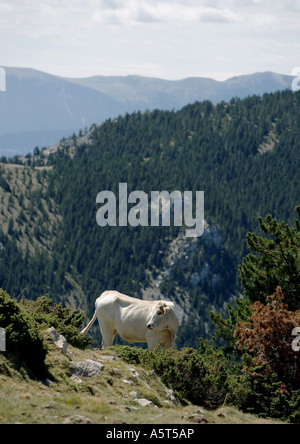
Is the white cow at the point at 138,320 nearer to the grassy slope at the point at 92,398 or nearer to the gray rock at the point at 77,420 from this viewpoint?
the grassy slope at the point at 92,398

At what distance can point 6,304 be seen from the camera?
1800cm

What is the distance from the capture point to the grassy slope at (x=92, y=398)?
13.1 metres

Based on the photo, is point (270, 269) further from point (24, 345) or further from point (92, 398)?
point (92, 398)

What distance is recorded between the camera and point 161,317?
2203cm

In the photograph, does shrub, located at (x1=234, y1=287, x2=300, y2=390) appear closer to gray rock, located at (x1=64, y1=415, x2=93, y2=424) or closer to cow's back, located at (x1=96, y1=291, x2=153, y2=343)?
cow's back, located at (x1=96, y1=291, x2=153, y2=343)

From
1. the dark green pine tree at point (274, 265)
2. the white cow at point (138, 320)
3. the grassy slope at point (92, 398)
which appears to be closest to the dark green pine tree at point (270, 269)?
the dark green pine tree at point (274, 265)

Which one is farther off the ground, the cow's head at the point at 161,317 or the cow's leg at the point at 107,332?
the cow's head at the point at 161,317

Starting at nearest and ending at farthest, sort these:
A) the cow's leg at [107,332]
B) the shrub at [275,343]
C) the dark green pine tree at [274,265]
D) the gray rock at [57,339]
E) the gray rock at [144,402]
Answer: the gray rock at [144,402]
the gray rock at [57,339]
the shrub at [275,343]
the cow's leg at [107,332]
the dark green pine tree at [274,265]

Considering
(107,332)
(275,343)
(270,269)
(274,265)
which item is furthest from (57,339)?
(274,265)

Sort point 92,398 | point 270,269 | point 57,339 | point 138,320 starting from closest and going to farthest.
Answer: point 92,398, point 57,339, point 138,320, point 270,269

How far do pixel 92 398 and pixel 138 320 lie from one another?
8066mm

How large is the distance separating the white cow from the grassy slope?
236cm
